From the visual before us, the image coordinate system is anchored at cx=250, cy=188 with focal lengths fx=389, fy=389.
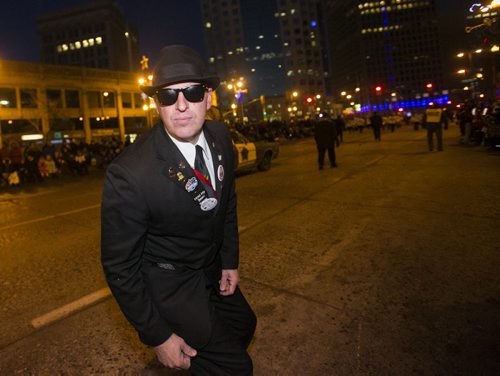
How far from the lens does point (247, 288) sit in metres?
3.98

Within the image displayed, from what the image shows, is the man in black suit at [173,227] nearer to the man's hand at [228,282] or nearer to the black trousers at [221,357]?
the black trousers at [221,357]

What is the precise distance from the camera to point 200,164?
186 cm

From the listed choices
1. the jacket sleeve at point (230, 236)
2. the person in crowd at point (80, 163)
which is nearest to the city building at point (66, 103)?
the person in crowd at point (80, 163)

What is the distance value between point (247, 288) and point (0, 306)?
8.25 feet

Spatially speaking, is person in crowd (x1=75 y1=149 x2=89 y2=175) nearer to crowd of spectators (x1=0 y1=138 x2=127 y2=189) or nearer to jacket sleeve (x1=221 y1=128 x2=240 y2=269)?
crowd of spectators (x1=0 y1=138 x2=127 y2=189)

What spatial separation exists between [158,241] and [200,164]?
409mm

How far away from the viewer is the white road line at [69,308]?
3537 millimetres

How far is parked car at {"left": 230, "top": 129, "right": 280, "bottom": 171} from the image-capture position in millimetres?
12445

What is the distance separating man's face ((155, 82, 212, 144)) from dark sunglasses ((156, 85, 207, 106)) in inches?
0.5

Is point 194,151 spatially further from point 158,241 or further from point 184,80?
point 158,241

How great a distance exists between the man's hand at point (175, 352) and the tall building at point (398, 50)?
170 m

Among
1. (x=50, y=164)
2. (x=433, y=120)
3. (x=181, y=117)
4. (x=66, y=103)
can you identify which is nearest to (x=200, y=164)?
(x=181, y=117)

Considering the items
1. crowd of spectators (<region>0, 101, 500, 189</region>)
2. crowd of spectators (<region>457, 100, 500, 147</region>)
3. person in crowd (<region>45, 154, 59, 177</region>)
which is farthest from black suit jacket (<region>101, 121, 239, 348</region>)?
person in crowd (<region>45, 154, 59, 177</region>)

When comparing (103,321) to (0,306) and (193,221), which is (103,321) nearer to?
(0,306)
